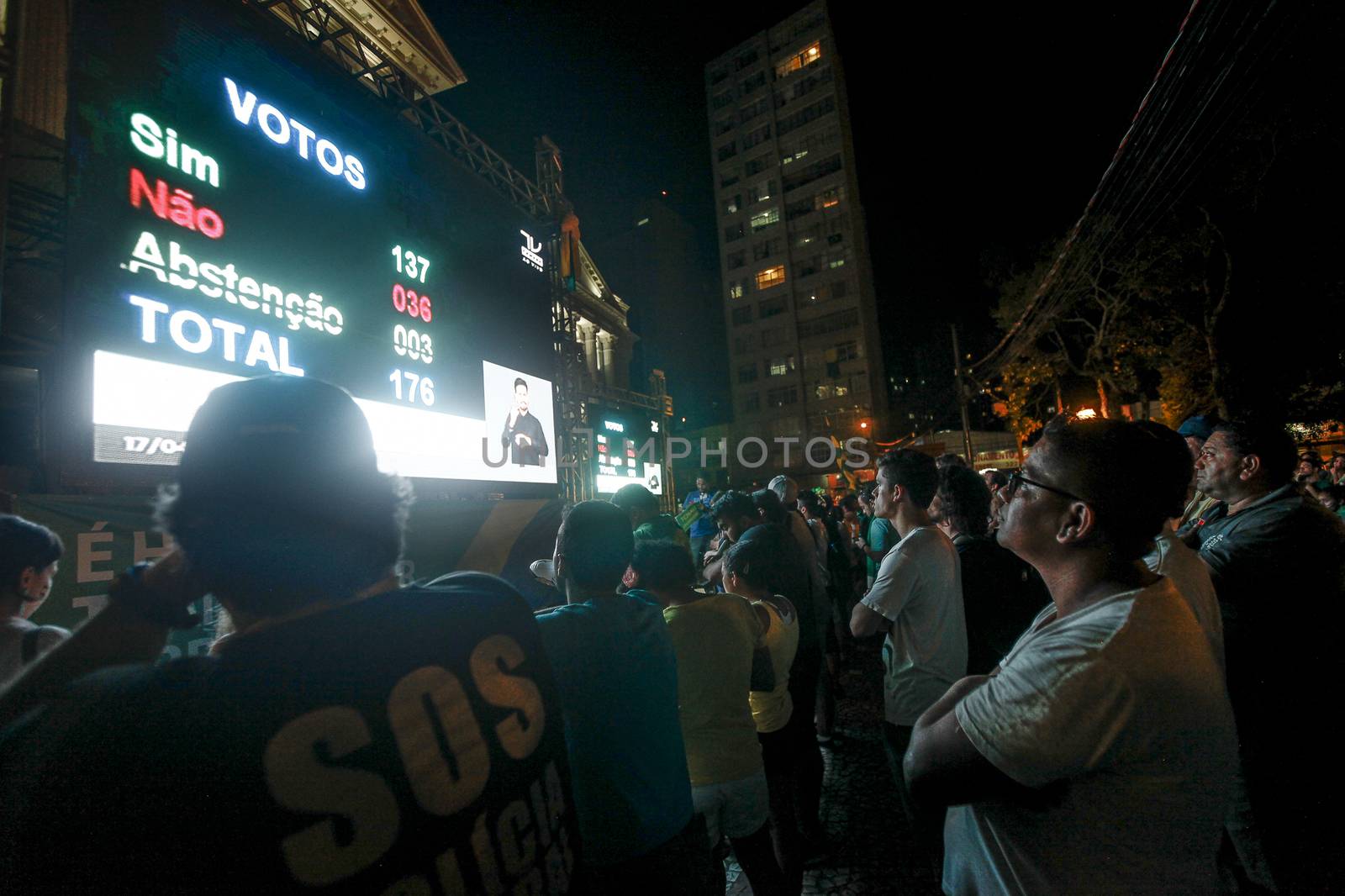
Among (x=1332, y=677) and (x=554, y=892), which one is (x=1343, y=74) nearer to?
(x=1332, y=677)

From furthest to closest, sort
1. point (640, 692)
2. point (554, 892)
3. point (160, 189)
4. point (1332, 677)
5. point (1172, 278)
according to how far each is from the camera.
Result: point (1172, 278), point (160, 189), point (1332, 677), point (640, 692), point (554, 892)

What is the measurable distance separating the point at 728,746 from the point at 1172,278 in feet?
59.3

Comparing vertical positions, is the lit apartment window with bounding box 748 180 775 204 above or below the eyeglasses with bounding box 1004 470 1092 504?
above

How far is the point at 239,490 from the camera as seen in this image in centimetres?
99

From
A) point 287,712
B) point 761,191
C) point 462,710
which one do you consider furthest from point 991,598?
point 761,191

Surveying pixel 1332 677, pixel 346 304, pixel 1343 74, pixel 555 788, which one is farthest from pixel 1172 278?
pixel 555 788

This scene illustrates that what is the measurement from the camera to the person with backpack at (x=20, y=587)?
2117 mm

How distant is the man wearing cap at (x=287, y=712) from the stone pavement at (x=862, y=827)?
259 cm

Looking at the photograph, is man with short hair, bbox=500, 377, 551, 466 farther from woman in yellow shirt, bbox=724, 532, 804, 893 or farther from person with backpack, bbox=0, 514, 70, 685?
person with backpack, bbox=0, 514, 70, 685

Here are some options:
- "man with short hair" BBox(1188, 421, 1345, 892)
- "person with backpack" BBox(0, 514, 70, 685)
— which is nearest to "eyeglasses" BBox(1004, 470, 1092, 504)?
"man with short hair" BBox(1188, 421, 1345, 892)

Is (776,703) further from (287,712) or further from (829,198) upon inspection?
(829,198)

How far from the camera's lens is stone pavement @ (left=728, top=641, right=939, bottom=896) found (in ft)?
10.3

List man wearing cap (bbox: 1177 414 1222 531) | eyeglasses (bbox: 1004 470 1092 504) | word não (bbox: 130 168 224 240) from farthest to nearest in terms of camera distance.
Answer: word não (bbox: 130 168 224 240) → man wearing cap (bbox: 1177 414 1222 531) → eyeglasses (bbox: 1004 470 1092 504)

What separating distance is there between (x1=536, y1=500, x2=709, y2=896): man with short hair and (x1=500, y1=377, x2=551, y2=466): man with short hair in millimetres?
6524
